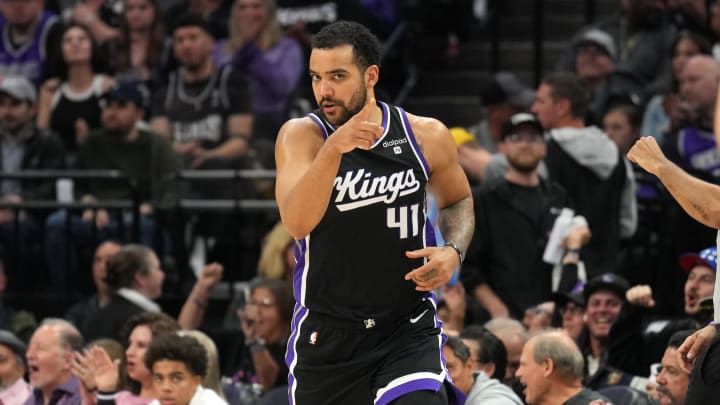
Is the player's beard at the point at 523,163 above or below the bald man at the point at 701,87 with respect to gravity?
below

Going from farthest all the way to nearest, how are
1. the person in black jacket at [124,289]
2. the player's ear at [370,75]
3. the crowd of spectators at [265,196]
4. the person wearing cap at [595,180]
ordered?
the person in black jacket at [124,289], the person wearing cap at [595,180], the crowd of spectators at [265,196], the player's ear at [370,75]

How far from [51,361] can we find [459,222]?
412 cm

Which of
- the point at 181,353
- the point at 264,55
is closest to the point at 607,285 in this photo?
the point at 181,353

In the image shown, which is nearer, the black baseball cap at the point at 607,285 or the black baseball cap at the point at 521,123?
the black baseball cap at the point at 607,285

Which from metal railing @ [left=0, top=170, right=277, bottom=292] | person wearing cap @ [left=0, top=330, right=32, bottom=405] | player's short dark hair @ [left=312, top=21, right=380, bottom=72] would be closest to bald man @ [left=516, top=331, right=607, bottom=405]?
player's short dark hair @ [left=312, top=21, right=380, bottom=72]

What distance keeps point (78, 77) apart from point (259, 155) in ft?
7.31

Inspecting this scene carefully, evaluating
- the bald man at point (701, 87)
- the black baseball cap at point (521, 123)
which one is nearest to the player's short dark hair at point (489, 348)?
the black baseball cap at point (521, 123)

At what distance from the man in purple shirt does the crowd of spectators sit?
0.01m

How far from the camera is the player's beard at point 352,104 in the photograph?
250 inches

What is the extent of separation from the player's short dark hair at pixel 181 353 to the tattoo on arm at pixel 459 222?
263 cm

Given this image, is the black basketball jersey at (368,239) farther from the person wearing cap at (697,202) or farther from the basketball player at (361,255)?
the person wearing cap at (697,202)

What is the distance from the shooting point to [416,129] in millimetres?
6590

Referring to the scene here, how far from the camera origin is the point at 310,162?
6.35 meters

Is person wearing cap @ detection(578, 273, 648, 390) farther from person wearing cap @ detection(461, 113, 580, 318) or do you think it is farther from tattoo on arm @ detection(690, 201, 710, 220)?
tattoo on arm @ detection(690, 201, 710, 220)
